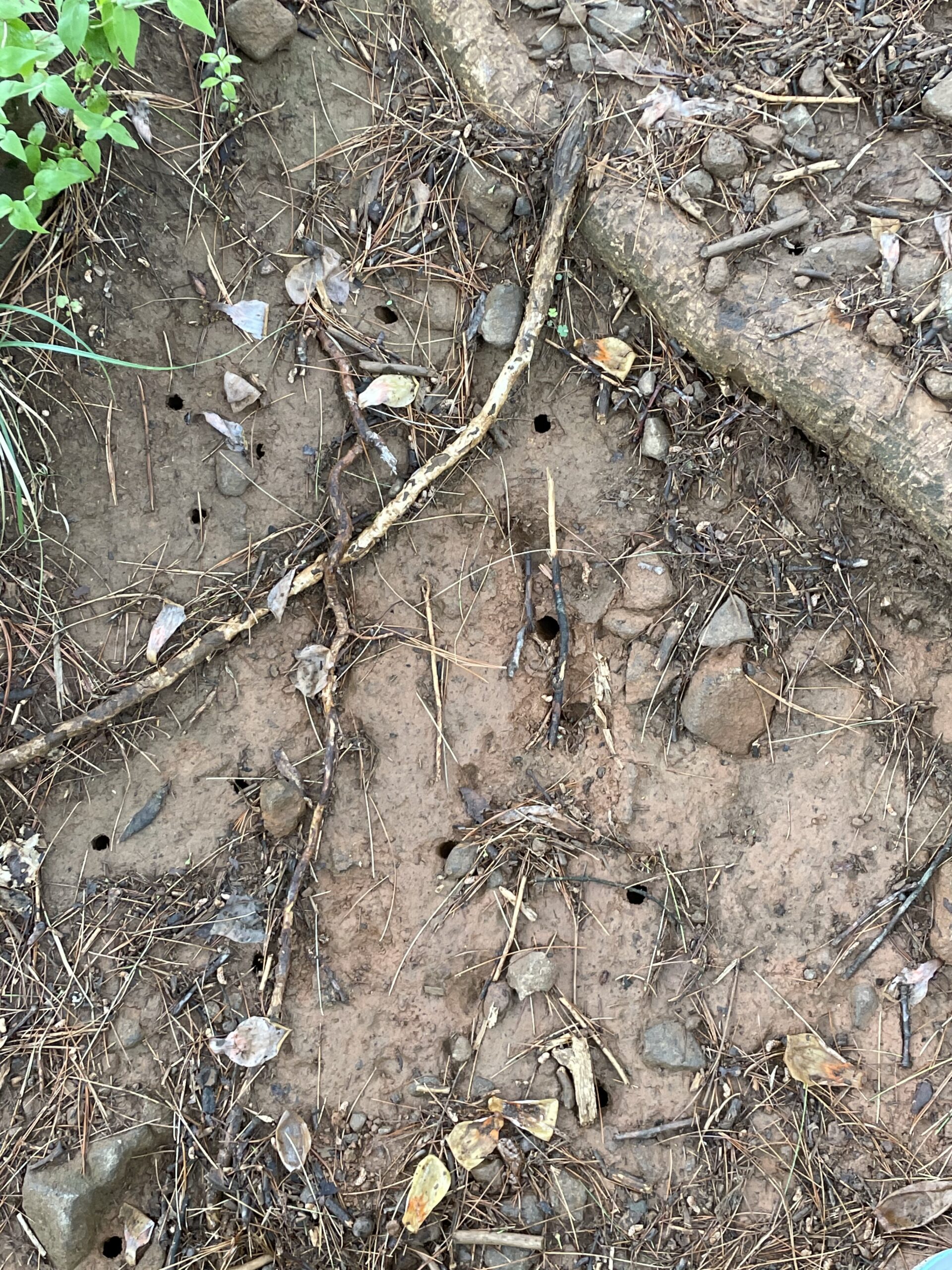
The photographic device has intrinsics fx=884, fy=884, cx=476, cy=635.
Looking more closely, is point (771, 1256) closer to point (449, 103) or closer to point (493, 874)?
point (493, 874)

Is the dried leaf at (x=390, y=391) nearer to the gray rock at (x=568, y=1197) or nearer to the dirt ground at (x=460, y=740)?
the dirt ground at (x=460, y=740)

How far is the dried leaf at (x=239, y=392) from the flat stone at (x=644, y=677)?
1.26 metres

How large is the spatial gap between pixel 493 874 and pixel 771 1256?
3.84 ft

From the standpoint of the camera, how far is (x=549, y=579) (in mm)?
2520

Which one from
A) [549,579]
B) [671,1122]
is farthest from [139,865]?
[671,1122]

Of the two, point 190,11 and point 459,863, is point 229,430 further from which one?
point 459,863

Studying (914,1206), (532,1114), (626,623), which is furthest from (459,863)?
Result: (914,1206)

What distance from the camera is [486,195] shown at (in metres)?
2.40

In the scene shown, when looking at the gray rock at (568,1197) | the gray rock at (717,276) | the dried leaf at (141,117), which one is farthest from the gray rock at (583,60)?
the gray rock at (568,1197)

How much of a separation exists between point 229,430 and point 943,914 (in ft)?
7.54

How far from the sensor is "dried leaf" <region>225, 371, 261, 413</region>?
240 centimetres

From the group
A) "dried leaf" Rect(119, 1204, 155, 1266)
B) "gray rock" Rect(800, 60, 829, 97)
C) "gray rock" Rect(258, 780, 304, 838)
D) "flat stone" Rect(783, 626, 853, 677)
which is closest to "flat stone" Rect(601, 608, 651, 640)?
"flat stone" Rect(783, 626, 853, 677)

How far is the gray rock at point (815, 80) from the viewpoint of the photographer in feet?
7.60

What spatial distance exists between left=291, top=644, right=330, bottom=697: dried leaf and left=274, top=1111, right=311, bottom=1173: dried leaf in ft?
3.60
